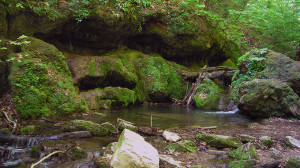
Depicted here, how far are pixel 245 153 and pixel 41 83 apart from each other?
20.7 feet

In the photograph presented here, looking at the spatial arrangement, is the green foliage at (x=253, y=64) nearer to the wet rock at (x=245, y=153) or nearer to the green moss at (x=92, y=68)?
the wet rock at (x=245, y=153)

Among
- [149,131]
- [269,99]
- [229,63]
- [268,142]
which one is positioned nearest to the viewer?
[268,142]

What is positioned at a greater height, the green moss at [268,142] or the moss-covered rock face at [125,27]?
the moss-covered rock face at [125,27]

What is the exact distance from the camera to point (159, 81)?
43.4 feet

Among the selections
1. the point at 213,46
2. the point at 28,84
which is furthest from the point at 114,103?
the point at 213,46

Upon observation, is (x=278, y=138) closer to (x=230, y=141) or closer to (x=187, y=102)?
(x=230, y=141)

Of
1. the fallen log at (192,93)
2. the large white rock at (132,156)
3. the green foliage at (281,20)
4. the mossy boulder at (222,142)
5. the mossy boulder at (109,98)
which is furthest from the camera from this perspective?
the fallen log at (192,93)

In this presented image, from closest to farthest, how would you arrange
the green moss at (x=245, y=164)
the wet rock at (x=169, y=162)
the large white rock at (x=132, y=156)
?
the large white rock at (x=132, y=156) < the green moss at (x=245, y=164) < the wet rock at (x=169, y=162)

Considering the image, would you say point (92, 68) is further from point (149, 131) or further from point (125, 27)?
point (149, 131)

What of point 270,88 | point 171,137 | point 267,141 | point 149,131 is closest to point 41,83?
point 149,131

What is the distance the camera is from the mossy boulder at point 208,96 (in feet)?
37.9

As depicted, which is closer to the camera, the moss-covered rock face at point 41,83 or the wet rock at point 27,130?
the wet rock at point 27,130

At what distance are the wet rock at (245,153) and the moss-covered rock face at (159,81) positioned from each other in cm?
920

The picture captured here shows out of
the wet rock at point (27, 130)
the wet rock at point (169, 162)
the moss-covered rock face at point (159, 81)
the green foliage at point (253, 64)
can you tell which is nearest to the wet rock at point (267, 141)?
the wet rock at point (169, 162)
